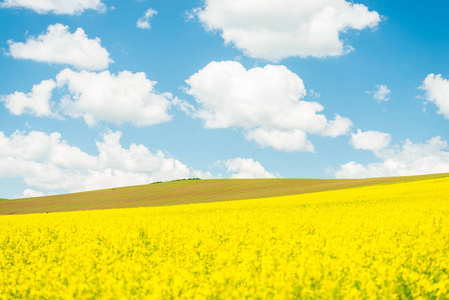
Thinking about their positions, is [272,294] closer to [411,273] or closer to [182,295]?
[182,295]

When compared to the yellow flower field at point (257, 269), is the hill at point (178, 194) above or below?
above

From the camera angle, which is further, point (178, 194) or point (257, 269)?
point (178, 194)

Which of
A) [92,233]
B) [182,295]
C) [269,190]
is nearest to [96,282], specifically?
[182,295]

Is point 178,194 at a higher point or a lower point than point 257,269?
higher

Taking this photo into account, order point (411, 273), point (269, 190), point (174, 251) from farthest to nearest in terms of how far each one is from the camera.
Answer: point (269, 190)
point (174, 251)
point (411, 273)

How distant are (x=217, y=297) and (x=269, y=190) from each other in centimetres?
4947

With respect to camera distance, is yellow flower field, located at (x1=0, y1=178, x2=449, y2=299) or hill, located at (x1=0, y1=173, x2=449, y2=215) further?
hill, located at (x1=0, y1=173, x2=449, y2=215)

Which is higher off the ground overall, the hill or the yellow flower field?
the hill

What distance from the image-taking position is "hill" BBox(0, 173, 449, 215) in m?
50.2

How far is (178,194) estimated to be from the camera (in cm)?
5781

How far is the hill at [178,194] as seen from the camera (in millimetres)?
50156

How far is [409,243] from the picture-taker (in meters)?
8.06

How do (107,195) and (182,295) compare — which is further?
(107,195)

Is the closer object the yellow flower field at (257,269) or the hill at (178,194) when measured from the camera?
the yellow flower field at (257,269)
